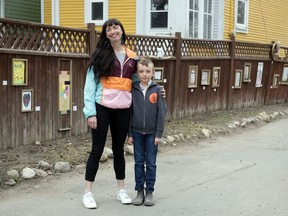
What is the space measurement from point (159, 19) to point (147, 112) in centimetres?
1029

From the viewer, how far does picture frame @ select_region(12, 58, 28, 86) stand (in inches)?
270

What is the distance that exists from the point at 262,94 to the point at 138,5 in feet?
16.2

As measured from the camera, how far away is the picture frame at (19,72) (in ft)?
22.5

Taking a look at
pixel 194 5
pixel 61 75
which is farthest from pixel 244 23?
pixel 61 75

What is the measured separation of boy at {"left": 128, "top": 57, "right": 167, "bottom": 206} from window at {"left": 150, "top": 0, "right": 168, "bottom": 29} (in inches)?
395

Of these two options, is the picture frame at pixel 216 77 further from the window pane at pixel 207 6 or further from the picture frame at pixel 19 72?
the picture frame at pixel 19 72

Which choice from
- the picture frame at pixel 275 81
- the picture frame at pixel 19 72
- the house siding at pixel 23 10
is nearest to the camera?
the picture frame at pixel 19 72

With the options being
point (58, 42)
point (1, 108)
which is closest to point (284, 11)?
point (58, 42)

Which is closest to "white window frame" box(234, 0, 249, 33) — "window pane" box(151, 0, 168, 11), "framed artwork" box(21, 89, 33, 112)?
"window pane" box(151, 0, 168, 11)

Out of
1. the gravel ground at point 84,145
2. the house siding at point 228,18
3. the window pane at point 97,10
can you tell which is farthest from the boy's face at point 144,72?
the house siding at point 228,18

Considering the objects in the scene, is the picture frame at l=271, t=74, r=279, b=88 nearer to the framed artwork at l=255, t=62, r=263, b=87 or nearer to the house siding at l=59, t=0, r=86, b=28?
the framed artwork at l=255, t=62, r=263, b=87

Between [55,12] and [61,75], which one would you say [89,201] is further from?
[55,12]

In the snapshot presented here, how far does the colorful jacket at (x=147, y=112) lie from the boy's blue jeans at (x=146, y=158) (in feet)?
0.30

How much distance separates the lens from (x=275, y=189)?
224 inches
